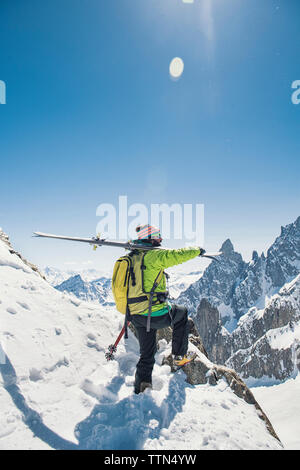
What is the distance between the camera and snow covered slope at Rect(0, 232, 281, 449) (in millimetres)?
4230

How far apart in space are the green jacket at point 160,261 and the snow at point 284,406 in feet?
211

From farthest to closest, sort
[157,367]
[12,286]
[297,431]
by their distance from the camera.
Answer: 1. [297,431]
2. [12,286]
3. [157,367]

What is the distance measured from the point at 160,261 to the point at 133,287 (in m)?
0.98

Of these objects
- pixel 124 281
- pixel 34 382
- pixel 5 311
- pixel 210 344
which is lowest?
pixel 210 344

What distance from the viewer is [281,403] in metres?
95.9

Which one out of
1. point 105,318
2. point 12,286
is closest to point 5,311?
point 12,286

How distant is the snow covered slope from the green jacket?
1.97m

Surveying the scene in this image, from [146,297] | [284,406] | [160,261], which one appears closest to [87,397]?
[146,297]

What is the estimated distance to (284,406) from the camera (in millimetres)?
90312

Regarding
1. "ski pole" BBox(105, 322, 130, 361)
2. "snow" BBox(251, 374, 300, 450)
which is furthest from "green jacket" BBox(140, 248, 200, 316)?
"snow" BBox(251, 374, 300, 450)

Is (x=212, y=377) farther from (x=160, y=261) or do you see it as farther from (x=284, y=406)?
(x=284, y=406)

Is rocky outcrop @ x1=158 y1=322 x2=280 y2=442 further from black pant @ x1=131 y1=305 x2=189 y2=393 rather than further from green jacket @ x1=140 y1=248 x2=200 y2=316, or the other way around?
green jacket @ x1=140 y1=248 x2=200 y2=316
